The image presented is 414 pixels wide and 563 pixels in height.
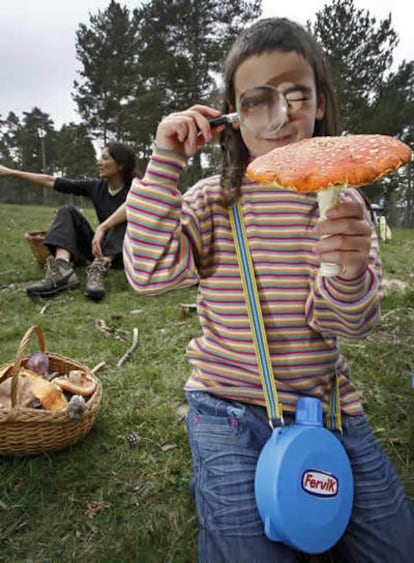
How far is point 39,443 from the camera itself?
6.31ft

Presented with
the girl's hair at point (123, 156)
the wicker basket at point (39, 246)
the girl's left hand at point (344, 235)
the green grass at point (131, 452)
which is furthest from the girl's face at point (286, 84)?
the wicker basket at point (39, 246)

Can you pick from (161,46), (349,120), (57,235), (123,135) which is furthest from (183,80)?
(57,235)

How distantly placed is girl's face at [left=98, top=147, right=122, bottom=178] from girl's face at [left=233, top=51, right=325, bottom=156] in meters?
4.06

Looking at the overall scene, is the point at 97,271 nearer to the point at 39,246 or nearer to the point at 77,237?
the point at 77,237

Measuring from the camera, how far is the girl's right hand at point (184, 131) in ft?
4.39

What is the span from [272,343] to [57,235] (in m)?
4.27

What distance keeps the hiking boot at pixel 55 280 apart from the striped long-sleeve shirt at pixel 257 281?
11.1 feet

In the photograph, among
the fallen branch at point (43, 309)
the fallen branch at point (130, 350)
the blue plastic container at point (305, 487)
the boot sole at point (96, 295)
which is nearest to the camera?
the blue plastic container at point (305, 487)

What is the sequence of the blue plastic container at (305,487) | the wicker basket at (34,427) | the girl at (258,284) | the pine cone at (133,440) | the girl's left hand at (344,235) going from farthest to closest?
the pine cone at (133,440), the wicker basket at (34,427), the girl at (258,284), the blue plastic container at (305,487), the girl's left hand at (344,235)

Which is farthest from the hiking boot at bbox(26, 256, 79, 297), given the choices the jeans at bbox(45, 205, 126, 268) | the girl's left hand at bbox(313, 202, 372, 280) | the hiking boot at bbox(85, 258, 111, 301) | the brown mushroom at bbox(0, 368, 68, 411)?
the girl's left hand at bbox(313, 202, 372, 280)

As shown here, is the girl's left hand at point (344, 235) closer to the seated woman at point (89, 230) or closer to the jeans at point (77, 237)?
the seated woman at point (89, 230)

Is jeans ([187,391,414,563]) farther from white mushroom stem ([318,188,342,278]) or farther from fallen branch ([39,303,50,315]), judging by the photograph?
fallen branch ([39,303,50,315])

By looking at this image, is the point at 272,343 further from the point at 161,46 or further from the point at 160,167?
the point at 161,46

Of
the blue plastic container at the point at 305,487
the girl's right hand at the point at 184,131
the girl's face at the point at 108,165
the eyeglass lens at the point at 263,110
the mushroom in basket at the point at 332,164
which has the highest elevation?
the girl's face at the point at 108,165
